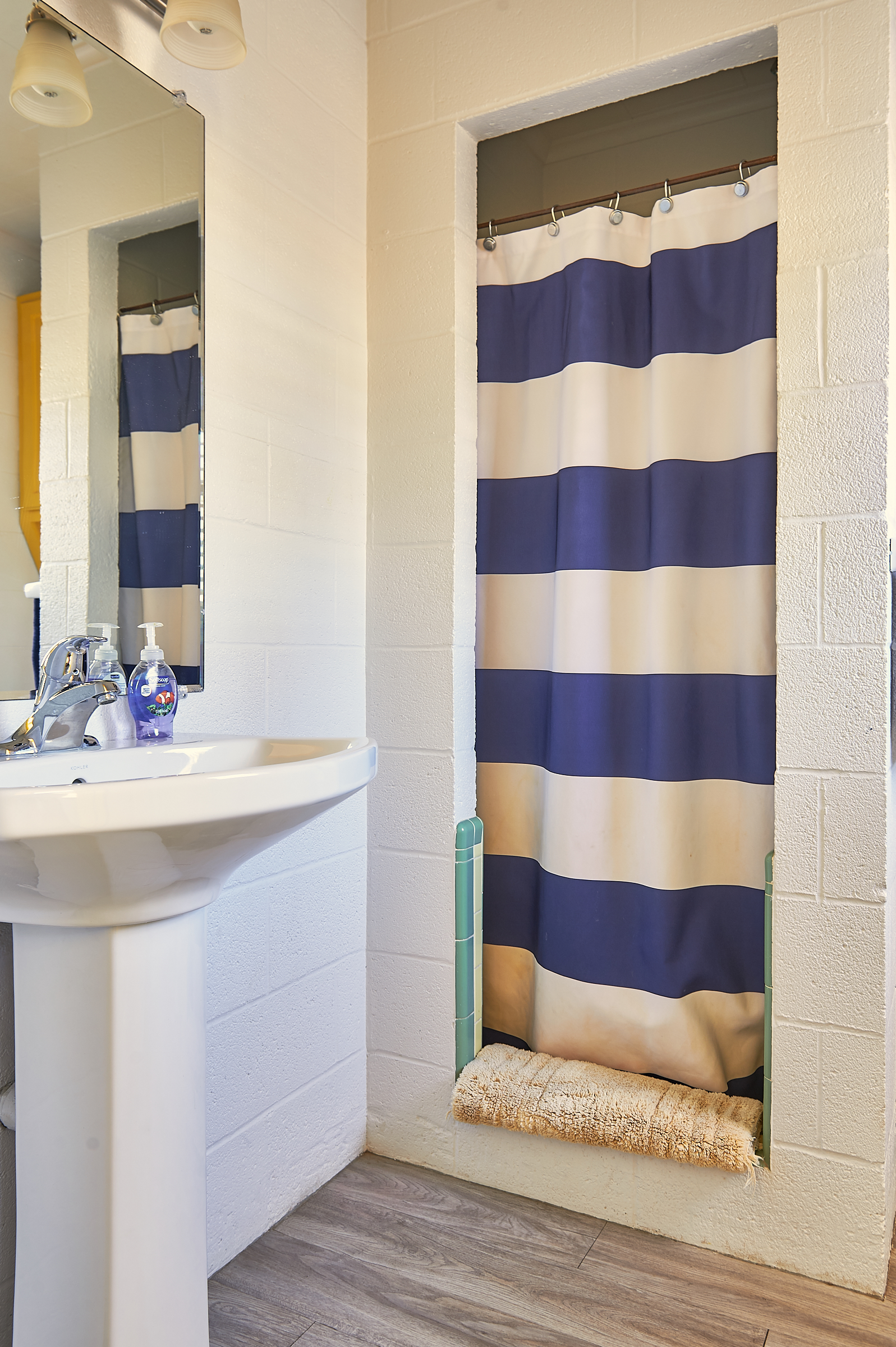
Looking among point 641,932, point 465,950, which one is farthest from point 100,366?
point 641,932

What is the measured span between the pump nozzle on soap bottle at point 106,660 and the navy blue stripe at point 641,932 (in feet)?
2.98

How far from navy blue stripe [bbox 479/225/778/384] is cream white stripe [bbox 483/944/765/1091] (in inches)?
47.2

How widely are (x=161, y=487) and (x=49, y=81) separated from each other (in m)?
0.54

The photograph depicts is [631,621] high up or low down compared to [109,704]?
up

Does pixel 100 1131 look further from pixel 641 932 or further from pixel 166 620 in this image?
pixel 641 932

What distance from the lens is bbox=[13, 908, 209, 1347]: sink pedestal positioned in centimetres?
101

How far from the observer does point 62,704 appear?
1106 mm

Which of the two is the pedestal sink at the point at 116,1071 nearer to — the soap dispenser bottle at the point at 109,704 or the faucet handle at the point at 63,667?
the faucet handle at the point at 63,667

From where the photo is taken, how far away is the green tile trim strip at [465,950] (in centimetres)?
179

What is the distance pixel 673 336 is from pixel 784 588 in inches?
22.2

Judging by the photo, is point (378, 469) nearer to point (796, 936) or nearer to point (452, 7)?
point (452, 7)

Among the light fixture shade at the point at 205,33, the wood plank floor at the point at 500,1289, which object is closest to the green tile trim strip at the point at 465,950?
the wood plank floor at the point at 500,1289

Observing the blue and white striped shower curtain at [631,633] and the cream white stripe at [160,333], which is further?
the blue and white striped shower curtain at [631,633]

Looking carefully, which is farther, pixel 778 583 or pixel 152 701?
pixel 778 583
